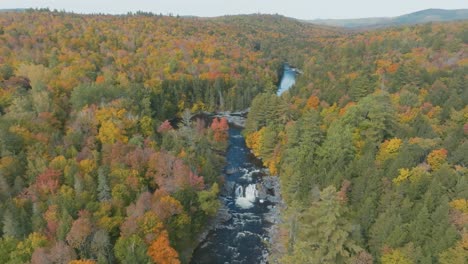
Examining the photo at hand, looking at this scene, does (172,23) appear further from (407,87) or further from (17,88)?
(407,87)

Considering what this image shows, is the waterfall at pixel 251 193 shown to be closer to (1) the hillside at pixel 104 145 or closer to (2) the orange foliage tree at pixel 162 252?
(1) the hillside at pixel 104 145

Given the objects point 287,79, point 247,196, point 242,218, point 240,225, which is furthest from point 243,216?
point 287,79

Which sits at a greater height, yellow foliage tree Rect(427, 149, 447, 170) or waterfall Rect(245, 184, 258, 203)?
yellow foliage tree Rect(427, 149, 447, 170)

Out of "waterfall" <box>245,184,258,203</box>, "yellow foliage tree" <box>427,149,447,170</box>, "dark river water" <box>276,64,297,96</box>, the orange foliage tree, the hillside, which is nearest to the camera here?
the orange foliage tree

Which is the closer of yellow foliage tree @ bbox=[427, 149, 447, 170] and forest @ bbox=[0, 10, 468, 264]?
forest @ bbox=[0, 10, 468, 264]

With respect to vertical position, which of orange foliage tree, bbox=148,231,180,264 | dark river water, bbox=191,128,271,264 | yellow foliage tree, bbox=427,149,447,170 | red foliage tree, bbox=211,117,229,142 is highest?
yellow foliage tree, bbox=427,149,447,170

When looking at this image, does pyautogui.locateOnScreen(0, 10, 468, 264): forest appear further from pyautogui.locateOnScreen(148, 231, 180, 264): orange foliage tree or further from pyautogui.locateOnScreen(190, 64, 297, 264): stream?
pyautogui.locateOnScreen(190, 64, 297, 264): stream

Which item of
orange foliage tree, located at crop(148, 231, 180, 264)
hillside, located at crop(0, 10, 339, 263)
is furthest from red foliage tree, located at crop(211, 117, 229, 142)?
orange foliage tree, located at crop(148, 231, 180, 264)
